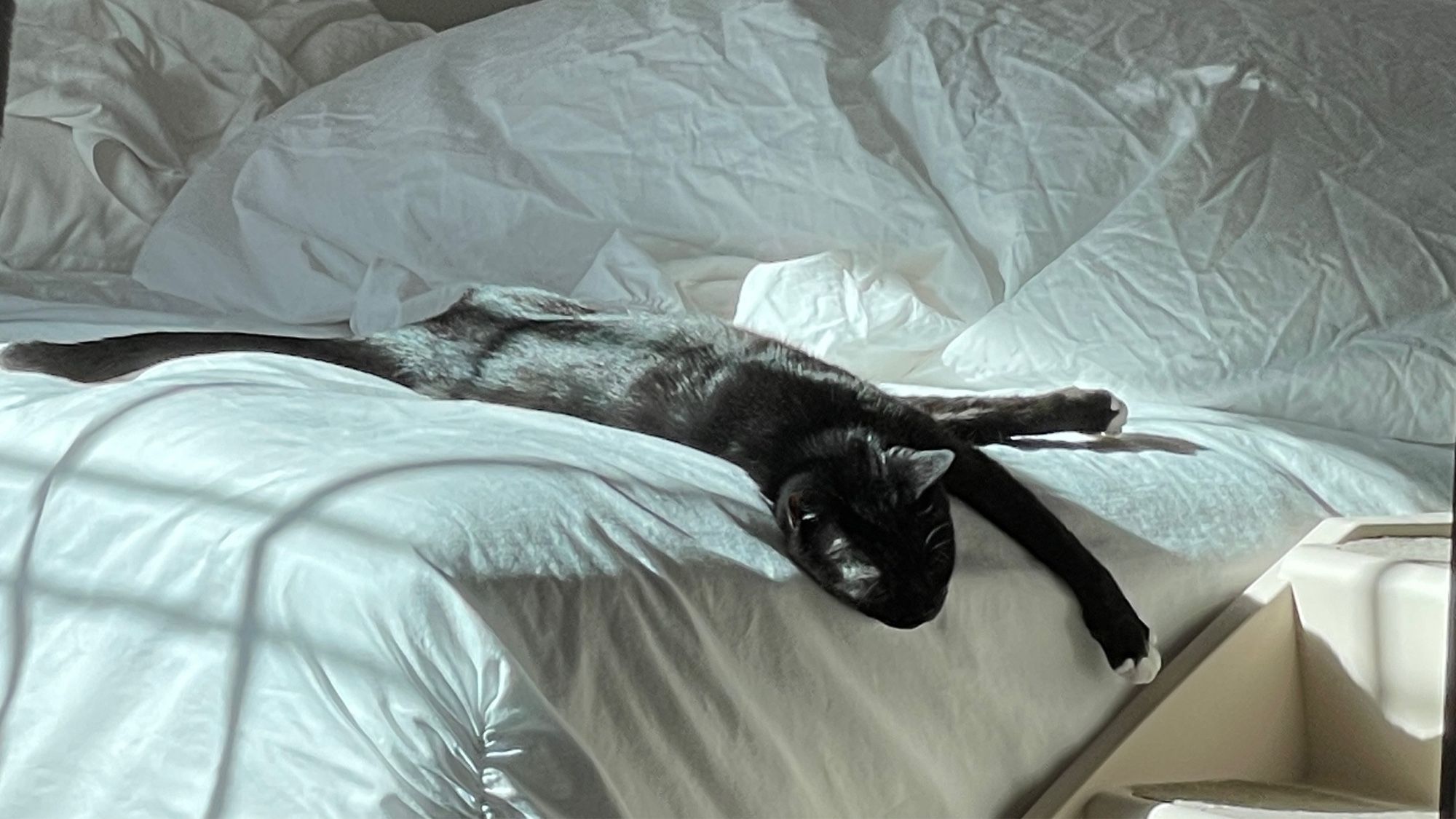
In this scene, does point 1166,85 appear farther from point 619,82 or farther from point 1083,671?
point 1083,671

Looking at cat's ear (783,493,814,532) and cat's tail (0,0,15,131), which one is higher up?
cat's tail (0,0,15,131)

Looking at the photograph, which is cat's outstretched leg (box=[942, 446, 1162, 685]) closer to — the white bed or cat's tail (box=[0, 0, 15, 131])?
the white bed

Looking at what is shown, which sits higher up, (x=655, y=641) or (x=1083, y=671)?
(x=655, y=641)

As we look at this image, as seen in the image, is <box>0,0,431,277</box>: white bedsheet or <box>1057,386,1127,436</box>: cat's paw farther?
<box>0,0,431,277</box>: white bedsheet

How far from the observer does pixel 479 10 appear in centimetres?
240

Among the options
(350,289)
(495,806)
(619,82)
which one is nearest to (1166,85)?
(619,82)

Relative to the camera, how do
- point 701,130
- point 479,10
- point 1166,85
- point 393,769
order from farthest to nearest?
point 479,10
point 701,130
point 1166,85
point 393,769

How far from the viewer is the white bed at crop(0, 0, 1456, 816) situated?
75 cm

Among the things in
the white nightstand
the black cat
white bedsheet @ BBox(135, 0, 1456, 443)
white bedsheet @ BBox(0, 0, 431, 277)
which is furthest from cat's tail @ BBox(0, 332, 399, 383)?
the white nightstand

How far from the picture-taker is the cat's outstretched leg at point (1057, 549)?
1.02 meters

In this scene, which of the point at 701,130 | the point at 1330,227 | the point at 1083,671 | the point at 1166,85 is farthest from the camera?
the point at 701,130

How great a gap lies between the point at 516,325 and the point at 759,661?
0.47 meters

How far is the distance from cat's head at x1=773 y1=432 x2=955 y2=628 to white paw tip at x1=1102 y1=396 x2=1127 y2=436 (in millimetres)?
326

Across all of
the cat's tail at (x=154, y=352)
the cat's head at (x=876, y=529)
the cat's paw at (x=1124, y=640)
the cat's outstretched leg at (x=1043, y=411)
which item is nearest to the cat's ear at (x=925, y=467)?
the cat's head at (x=876, y=529)
